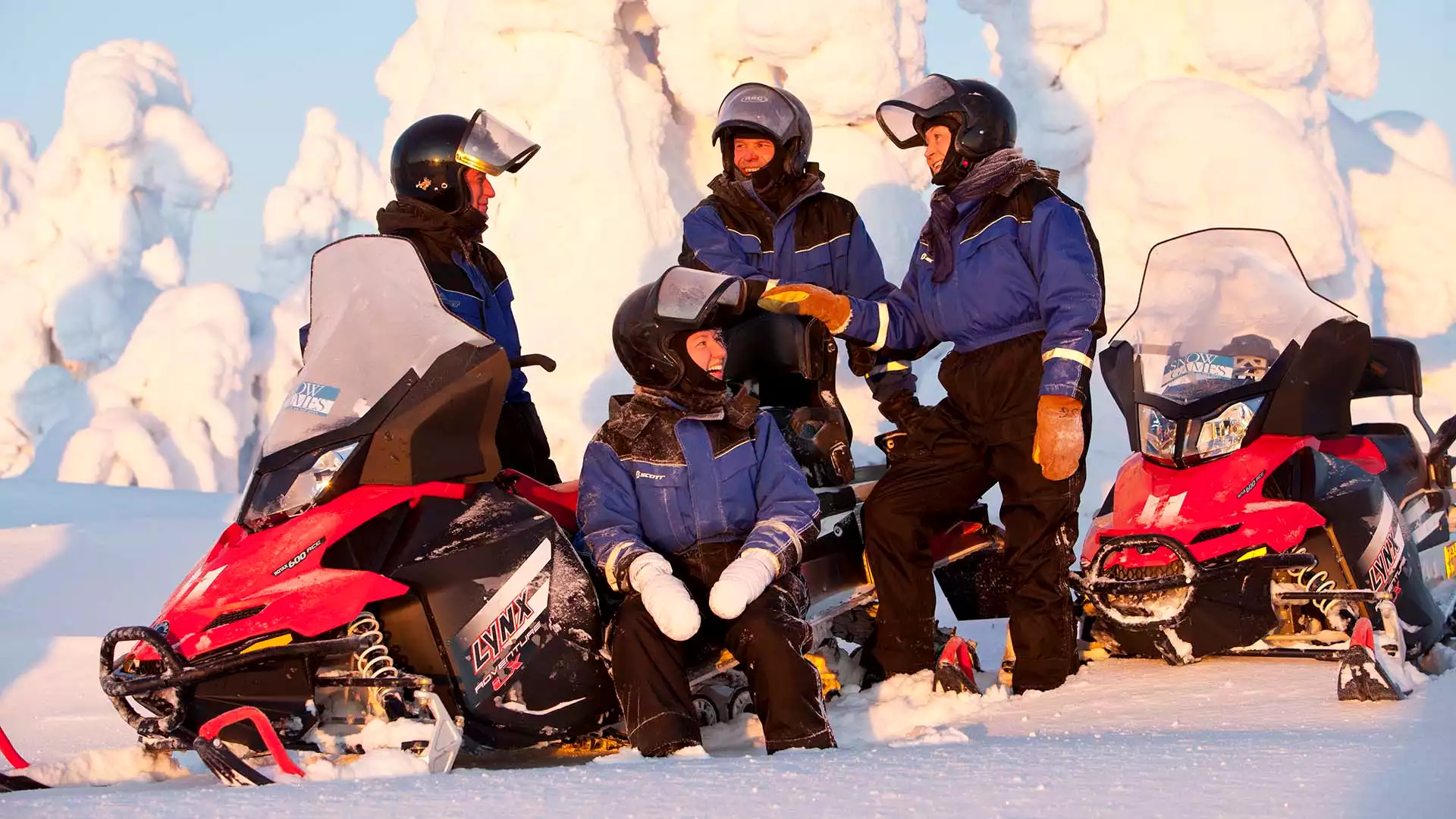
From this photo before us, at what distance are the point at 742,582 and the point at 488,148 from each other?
1.55 metres

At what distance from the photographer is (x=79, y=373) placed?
24922mm

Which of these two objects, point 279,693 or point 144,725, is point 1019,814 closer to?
point 279,693

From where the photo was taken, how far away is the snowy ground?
2439 millimetres

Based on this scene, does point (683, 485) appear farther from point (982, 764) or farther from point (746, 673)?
point (982, 764)

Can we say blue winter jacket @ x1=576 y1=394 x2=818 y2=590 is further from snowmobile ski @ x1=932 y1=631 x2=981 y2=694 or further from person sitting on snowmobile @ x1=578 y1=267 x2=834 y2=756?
snowmobile ski @ x1=932 y1=631 x2=981 y2=694

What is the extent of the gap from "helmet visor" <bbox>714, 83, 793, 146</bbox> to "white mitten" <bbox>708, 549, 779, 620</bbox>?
1742mm

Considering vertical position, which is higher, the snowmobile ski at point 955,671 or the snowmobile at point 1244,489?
the snowmobile at point 1244,489

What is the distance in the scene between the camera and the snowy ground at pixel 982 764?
244cm

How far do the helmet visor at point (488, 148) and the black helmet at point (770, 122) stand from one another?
828mm

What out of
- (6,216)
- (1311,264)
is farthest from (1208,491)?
(6,216)

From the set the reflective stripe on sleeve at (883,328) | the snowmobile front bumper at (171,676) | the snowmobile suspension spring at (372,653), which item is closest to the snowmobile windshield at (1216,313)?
the reflective stripe on sleeve at (883,328)

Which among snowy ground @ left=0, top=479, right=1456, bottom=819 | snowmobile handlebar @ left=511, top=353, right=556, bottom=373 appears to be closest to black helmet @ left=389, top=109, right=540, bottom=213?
snowmobile handlebar @ left=511, top=353, right=556, bottom=373

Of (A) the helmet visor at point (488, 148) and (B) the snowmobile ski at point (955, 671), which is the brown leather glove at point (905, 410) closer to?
(B) the snowmobile ski at point (955, 671)

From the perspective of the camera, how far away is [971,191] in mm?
4617
